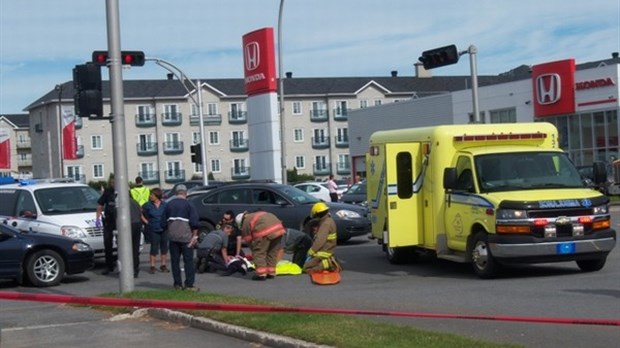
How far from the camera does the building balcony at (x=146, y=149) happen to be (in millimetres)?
89250

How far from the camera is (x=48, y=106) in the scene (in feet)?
291

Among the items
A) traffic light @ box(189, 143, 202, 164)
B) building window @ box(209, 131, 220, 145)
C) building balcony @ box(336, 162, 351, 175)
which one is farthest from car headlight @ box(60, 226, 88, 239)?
building balcony @ box(336, 162, 351, 175)

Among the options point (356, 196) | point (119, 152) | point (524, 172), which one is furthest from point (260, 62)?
point (119, 152)

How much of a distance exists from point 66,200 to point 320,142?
74.1m

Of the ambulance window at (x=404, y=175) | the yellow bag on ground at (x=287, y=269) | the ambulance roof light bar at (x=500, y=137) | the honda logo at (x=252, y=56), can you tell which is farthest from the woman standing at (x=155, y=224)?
the honda logo at (x=252, y=56)

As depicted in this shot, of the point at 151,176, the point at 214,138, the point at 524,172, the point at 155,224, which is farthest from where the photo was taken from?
the point at 214,138

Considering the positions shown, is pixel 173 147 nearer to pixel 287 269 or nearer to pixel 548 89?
pixel 548 89

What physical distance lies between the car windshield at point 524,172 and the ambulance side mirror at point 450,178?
0.39 metres

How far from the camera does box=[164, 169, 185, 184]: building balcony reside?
3588 inches

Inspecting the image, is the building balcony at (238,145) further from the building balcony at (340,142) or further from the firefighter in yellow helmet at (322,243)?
the firefighter in yellow helmet at (322,243)

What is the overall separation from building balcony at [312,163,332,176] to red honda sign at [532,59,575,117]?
138 feet

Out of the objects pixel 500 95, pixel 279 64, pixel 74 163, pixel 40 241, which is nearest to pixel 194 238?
pixel 40 241

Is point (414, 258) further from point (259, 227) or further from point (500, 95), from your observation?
point (500, 95)

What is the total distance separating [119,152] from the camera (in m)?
13.6
